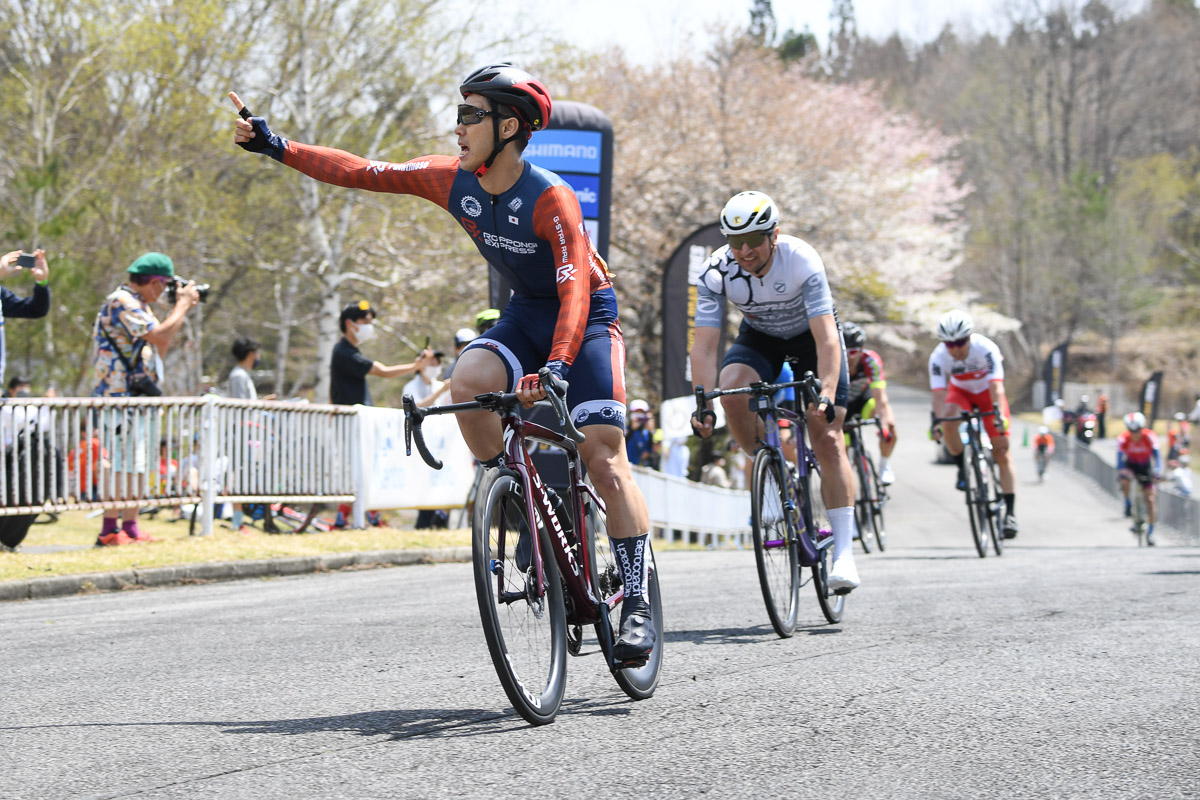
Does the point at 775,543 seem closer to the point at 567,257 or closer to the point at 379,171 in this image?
the point at 567,257

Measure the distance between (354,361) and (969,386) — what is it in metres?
5.81

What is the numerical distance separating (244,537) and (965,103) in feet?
243

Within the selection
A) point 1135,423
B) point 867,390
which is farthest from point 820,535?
point 1135,423

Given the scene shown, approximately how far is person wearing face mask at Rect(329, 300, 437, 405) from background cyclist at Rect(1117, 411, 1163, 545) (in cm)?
1546

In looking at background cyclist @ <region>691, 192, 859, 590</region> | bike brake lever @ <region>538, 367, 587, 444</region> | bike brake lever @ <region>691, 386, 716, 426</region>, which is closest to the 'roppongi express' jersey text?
bike brake lever @ <region>538, 367, 587, 444</region>

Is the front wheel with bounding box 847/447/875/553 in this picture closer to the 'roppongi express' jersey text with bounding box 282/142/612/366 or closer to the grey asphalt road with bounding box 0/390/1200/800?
the grey asphalt road with bounding box 0/390/1200/800

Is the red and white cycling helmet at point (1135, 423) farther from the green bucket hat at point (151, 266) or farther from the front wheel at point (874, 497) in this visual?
the green bucket hat at point (151, 266)

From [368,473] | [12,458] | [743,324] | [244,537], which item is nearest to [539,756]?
[743,324]

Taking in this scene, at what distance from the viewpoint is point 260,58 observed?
23797 mm

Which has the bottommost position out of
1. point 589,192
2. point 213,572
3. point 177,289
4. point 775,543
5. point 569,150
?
point 213,572

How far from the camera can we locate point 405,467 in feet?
46.2

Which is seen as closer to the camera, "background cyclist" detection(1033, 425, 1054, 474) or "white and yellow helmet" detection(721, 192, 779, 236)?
"white and yellow helmet" detection(721, 192, 779, 236)

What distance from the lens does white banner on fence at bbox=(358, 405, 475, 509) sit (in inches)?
535

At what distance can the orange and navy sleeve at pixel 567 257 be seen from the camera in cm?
451
